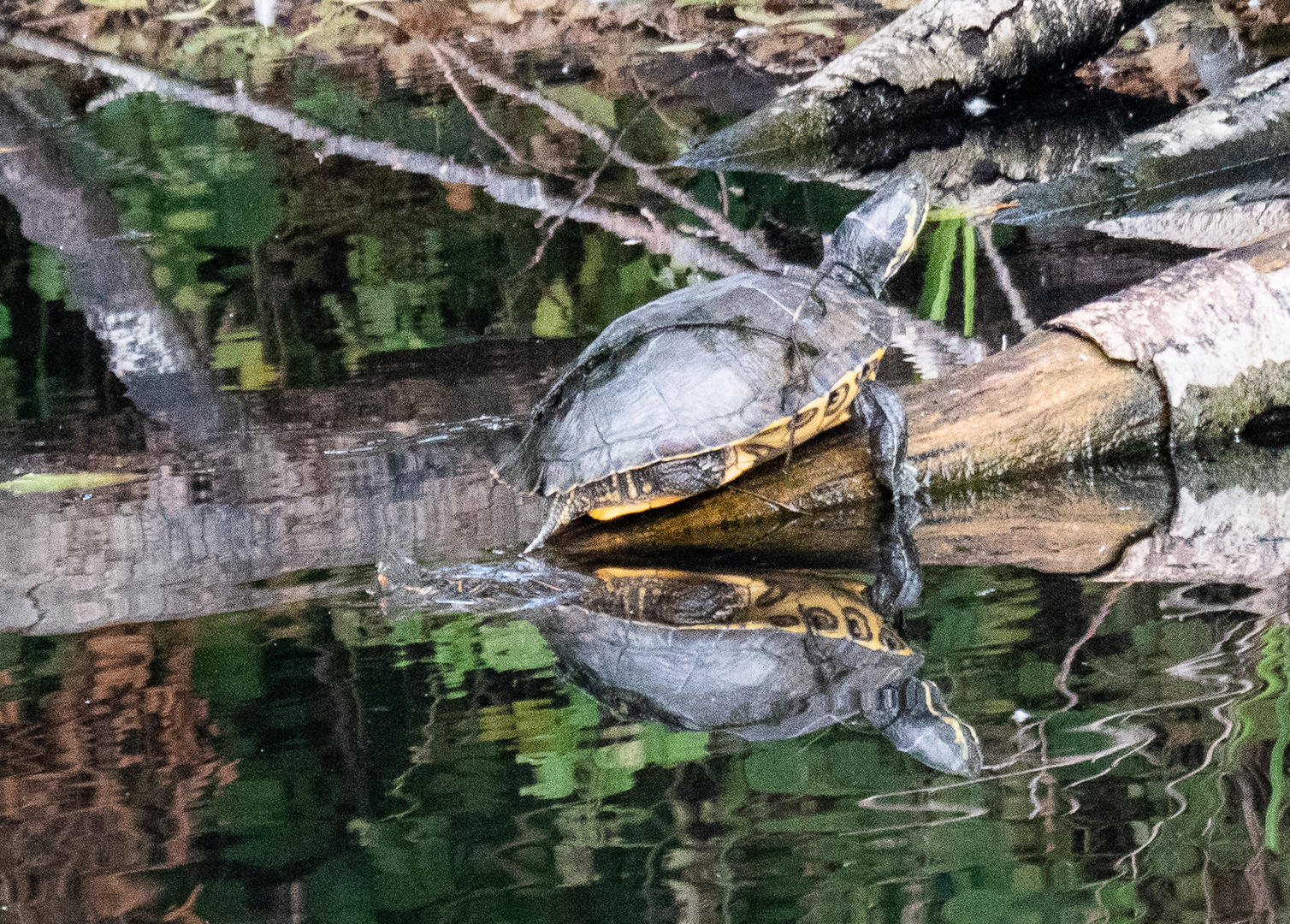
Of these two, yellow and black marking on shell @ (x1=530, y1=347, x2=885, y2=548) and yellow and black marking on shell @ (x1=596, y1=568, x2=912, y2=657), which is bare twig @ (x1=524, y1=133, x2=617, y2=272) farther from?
yellow and black marking on shell @ (x1=596, y1=568, x2=912, y2=657)

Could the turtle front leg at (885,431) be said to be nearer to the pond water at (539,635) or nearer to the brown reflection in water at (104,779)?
the pond water at (539,635)

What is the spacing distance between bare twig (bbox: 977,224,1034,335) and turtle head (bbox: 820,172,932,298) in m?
0.57

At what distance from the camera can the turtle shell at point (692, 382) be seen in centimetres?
283

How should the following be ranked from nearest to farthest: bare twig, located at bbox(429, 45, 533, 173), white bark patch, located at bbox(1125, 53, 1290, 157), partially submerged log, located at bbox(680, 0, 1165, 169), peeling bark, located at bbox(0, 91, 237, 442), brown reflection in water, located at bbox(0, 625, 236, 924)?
brown reflection in water, located at bbox(0, 625, 236, 924) → peeling bark, located at bbox(0, 91, 237, 442) → white bark patch, located at bbox(1125, 53, 1290, 157) → partially submerged log, located at bbox(680, 0, 1165, 169) → bare twig, located at bbox(429, 45, 533, 173)

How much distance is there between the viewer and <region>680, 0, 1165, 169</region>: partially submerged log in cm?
675

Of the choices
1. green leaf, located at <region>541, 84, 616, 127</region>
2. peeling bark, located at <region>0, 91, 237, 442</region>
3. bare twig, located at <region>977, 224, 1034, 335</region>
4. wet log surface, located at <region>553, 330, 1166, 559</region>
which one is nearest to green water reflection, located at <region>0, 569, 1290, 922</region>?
wet log surface, located at <region>553, 330, 1166, 559</region>

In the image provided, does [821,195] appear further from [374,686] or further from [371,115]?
[374,686]

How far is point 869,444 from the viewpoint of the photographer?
3012 mm

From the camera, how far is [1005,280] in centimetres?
442

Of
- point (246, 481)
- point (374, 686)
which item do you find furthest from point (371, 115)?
point (374, 686)

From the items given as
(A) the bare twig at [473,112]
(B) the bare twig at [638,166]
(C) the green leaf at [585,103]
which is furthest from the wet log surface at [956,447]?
(C) the green leaf at [585,103]

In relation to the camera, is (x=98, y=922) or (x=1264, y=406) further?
(x=1264, y=406)

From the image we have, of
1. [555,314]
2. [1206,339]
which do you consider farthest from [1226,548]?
[555,314]

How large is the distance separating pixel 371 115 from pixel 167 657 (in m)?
6.15
